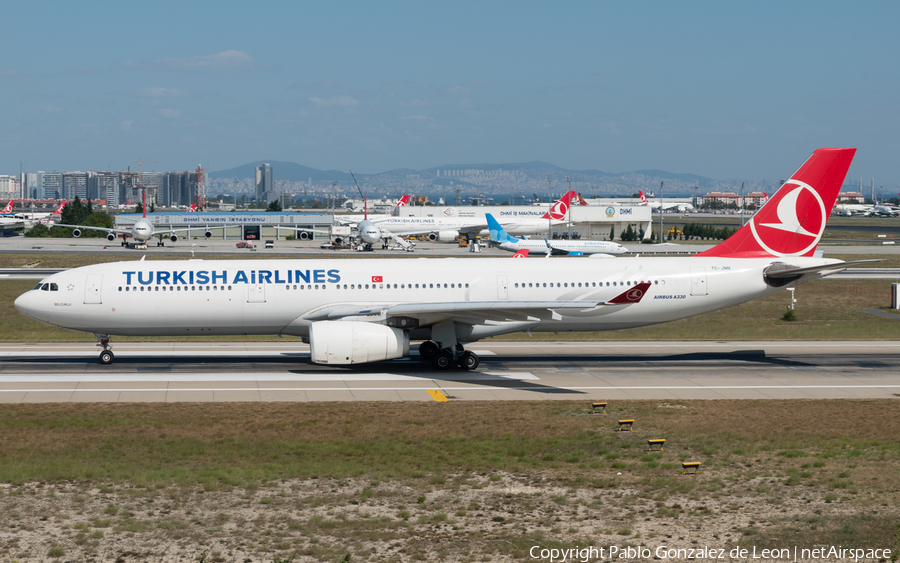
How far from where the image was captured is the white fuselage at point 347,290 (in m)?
33.6

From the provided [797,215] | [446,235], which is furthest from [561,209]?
[797,215]

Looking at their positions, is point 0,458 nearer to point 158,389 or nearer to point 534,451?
point 158,389

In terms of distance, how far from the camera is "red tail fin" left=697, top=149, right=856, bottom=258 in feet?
121

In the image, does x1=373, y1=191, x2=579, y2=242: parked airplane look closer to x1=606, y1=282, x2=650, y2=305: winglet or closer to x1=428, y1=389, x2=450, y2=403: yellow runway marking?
x1=606, y1=282, x2=650, y2=305: winglet

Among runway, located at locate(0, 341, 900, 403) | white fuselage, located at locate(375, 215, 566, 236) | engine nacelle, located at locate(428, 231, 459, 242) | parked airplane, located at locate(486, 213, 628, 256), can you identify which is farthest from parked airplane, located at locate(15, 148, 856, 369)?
engine nacelle, located at locate(428, 231, 459, 242)

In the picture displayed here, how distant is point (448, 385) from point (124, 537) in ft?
55.5

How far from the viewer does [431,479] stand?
19.0 m

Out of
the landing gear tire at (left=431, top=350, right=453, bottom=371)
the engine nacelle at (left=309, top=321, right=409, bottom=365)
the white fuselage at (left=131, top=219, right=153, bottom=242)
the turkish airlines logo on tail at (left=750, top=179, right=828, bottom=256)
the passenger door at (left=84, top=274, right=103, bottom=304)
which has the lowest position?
the landing gear tire at (left=431, top=350, right=453, bottom=371)

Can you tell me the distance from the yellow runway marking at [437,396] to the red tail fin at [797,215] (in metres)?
15.0

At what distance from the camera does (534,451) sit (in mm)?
21562

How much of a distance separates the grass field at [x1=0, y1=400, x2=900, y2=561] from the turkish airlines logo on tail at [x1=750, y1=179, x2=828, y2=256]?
11.5 meters

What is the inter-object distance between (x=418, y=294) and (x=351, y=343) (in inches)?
175

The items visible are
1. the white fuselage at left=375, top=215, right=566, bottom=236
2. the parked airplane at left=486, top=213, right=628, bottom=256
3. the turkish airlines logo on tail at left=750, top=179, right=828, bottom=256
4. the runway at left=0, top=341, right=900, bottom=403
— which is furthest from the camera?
the white fuselage at left=375, top=215, right=566, bottom=236

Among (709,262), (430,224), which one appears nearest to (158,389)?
(709,262)
